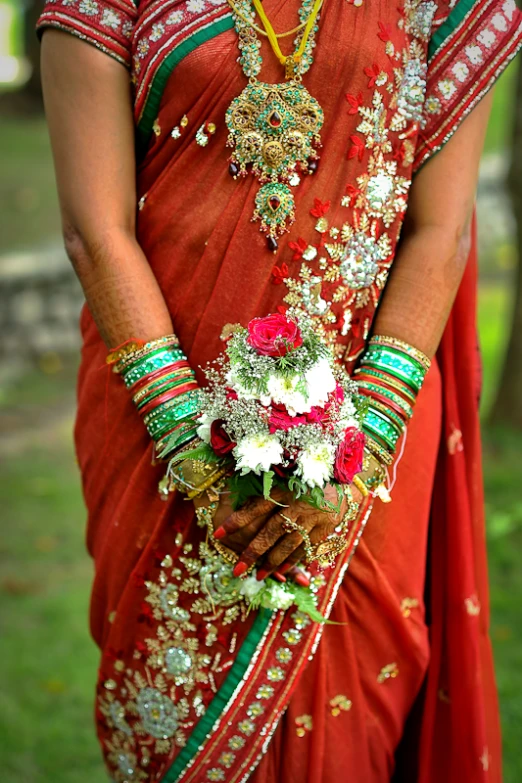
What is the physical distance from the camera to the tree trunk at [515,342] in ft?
14.4

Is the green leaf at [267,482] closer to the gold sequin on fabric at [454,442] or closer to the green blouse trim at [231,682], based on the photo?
the green blouse trim at [231,682]

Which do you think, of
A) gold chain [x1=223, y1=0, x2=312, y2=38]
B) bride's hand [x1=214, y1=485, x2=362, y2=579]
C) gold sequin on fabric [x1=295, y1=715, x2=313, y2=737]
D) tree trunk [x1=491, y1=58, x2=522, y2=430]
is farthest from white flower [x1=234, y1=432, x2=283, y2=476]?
tree trunk [x1=491, y1=58, x2=522, y2=430]

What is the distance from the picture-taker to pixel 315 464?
150 cm

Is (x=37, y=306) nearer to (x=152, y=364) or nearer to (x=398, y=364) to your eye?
(x=152, y=364)

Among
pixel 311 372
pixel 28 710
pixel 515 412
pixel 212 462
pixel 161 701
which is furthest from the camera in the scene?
pixel 515 412

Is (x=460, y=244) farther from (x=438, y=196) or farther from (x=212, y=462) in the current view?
(x=212, y=462)

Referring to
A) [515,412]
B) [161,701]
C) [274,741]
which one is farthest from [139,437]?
[515,412]

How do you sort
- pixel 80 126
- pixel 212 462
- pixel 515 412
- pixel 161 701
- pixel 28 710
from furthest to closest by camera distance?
1. pixel 515 412
2. pixel 28 710
3. pixel 161 701
4. pixel 80 126
5. pixel 212 462

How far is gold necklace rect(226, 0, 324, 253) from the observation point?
1685mm

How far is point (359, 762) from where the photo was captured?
6.26ft

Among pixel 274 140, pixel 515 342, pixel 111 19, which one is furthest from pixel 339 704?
pixel 515 342

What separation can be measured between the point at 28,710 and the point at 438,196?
88.1 inches

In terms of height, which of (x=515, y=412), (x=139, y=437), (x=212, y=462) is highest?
(x=515, y=412)

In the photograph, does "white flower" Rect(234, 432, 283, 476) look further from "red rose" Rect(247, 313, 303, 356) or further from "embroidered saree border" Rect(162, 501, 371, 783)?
"embroidered saree border" Rect(162, 501, 371, 783)
